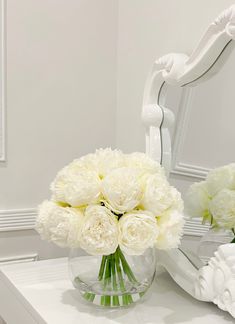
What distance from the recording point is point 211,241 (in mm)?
1207

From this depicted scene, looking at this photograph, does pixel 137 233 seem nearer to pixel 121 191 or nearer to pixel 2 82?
pixel 121 191

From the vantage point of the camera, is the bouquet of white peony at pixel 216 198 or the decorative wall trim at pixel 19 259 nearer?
the bouquet of white peony at pixel 216 198

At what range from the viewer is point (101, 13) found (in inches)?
75.2

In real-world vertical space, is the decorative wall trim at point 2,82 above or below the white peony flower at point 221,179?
above

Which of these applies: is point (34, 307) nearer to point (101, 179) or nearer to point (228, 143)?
A: point (101, 179)

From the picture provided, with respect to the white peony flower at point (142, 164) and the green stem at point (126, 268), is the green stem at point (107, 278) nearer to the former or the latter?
the green stem at point (126, 268)

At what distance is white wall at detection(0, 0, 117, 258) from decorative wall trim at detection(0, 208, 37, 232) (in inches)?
0.9

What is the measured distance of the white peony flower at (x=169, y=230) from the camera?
1.02 meters

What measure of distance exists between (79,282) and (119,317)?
0.45 ft

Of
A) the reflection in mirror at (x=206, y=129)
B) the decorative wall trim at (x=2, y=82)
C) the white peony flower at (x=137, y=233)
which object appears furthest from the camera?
the decorative wall trim at (x=2, y=82)

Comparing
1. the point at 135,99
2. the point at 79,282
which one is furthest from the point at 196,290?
the point at 135,99

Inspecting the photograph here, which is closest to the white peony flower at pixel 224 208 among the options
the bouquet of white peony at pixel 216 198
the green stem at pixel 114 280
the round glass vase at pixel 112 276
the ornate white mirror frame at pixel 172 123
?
the bouquet of white peony at pixel 216 198

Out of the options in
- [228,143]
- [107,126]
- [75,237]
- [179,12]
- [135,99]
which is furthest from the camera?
[107,126]

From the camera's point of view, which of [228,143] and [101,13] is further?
[101,13]
